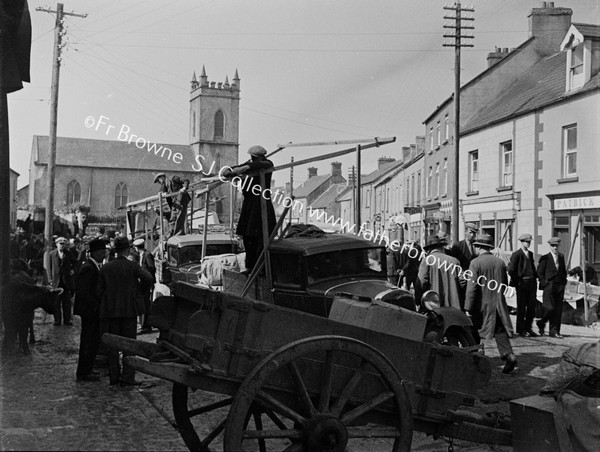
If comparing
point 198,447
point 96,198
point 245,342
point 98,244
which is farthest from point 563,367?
point 96,198

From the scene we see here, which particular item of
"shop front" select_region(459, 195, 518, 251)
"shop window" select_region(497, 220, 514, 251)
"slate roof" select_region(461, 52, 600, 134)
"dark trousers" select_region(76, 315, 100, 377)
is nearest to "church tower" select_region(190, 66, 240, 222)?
"dark trousers" select_region(76, 315, 100, 377)

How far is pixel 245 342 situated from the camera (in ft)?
13.0

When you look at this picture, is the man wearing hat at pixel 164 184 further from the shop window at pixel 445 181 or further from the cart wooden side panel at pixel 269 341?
the shop window at pixel 445 181

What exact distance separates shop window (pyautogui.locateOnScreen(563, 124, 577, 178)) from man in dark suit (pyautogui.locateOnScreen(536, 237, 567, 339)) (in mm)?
4052

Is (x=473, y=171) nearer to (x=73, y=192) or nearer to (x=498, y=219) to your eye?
(x=498, y=219)

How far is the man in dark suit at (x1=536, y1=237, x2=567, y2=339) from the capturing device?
11.9m

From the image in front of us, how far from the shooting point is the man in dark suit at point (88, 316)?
328 inches

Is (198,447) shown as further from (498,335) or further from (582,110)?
(582,110)

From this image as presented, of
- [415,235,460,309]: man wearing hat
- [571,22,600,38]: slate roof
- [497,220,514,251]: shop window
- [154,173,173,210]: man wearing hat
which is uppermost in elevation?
[571,22,600,38]: slate roof

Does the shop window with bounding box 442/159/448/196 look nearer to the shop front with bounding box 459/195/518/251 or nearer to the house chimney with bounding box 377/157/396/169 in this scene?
the shop front with bounding box 459/195/518/251

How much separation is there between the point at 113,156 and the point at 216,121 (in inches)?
303

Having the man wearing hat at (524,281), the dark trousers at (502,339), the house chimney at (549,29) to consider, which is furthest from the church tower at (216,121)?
the house chimney at (549,29)

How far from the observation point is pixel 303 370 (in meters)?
4.07

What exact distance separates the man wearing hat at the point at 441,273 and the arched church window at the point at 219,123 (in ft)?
13.5
